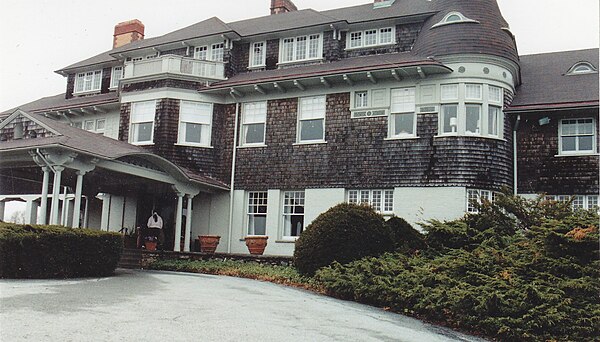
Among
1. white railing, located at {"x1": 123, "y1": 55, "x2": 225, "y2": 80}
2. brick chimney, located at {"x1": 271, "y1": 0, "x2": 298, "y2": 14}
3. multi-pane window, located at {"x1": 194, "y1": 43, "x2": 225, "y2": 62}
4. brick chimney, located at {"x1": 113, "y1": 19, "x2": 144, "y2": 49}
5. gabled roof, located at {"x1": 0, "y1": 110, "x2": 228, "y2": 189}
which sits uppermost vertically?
brick chimney, located at {"x1": 271, "y1": 0, "x2": 298, "y2": 14}

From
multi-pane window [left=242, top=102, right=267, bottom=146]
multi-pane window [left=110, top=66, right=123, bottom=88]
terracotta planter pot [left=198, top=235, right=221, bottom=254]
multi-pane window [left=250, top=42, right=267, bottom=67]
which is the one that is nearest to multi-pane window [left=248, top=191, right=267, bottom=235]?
terracotta planter pot [left=198, top=235, right=221, bottom=254]

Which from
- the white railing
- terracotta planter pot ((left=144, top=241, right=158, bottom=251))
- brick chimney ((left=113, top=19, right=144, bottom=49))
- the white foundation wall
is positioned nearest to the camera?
the white foundation wall

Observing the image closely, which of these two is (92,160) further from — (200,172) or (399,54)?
(399,54)

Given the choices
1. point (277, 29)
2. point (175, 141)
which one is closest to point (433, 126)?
point (277, 29)

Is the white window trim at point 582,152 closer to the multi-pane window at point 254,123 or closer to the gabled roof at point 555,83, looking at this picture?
the gabled roof at point 555,83

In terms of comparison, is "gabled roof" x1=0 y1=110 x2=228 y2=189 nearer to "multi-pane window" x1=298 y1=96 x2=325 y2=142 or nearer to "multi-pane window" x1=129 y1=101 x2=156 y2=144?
"multi-pane window" x1=129 y1=101 x2=156 y2=144

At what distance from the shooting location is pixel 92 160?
17.7 metres

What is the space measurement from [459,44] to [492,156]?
3772mm

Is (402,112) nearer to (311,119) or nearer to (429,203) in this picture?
(429,203)

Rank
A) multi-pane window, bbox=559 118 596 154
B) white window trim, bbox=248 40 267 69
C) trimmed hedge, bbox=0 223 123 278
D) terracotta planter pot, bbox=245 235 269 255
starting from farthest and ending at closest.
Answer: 1. white window trim, bbox=248 40 267 69
2. terracotta planter pot, bbox=245 235 269 255
3. multi-pane window, bbox=559 118 596 154
4. trimmed hedge, bbox=0 223 123 278

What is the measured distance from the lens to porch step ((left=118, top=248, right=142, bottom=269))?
63.8 feet

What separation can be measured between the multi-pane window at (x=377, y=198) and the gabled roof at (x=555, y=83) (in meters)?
4.82

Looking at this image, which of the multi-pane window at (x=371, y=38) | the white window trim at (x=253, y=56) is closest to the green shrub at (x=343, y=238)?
the multi-pane window at (x=371, y=38)

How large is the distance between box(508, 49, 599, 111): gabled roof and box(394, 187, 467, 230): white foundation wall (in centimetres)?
353
